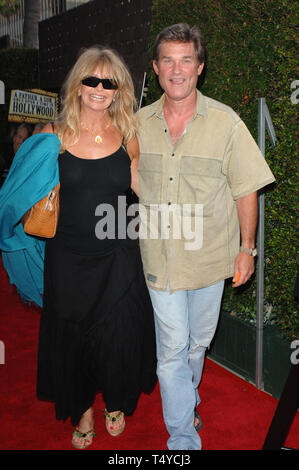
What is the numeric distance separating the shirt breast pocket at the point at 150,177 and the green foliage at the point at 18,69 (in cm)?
951

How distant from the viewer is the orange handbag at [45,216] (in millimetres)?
2723

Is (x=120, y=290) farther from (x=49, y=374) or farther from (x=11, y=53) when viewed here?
(x=11, y=53)

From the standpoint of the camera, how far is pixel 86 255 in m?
2.93

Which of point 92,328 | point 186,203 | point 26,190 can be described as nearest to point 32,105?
point 26,190

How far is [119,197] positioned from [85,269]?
1.72 ft

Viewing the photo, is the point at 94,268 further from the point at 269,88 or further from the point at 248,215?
the point at 269,88

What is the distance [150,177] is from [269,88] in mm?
1457

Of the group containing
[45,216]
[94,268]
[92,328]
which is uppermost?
[45,216]

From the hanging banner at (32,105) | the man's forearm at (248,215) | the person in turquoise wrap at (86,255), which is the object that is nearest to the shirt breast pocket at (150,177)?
the person in turquoise wrap at (86,255)

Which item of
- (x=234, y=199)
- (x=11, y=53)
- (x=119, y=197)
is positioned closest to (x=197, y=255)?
(x=234, y=199)

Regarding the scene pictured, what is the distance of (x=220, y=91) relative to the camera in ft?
13.3

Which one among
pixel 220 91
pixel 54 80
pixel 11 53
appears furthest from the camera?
pixel 11 53

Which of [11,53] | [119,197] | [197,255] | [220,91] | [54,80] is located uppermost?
[11,53]
